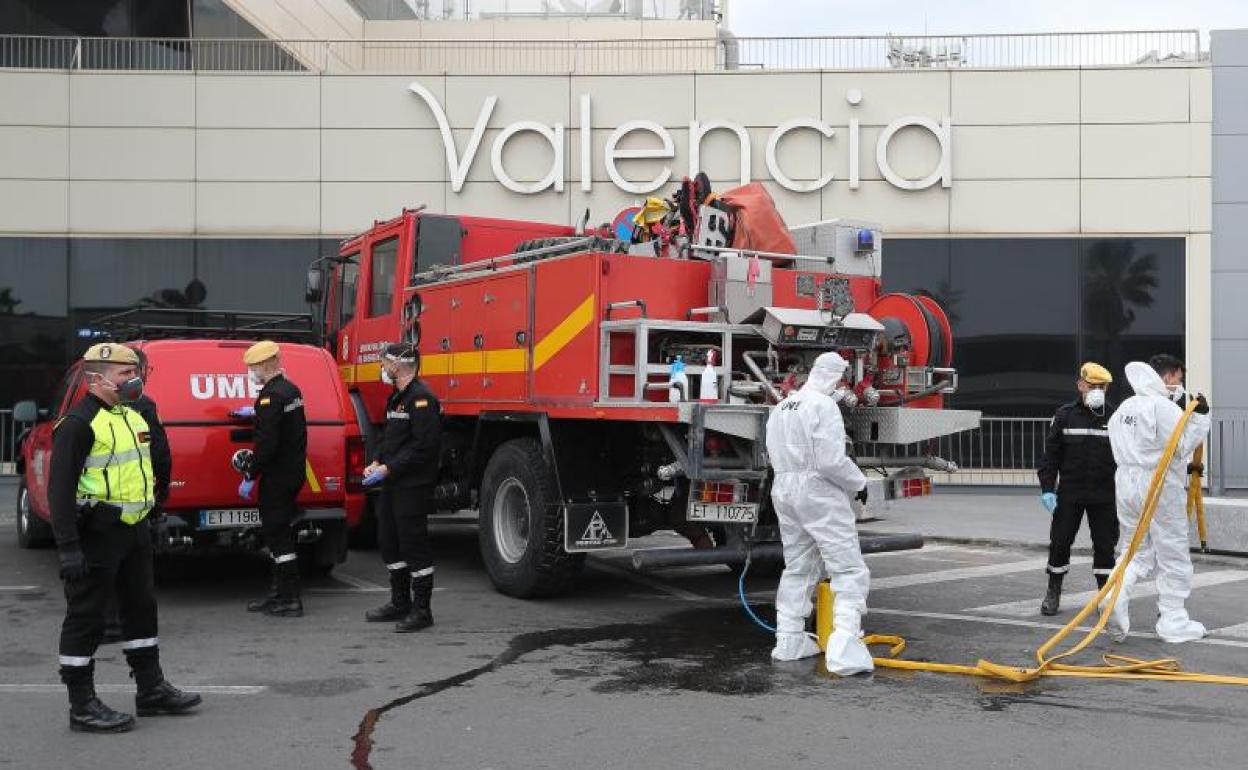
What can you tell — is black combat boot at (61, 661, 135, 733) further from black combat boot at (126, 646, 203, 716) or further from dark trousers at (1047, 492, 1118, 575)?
dark trousers at (1047, 492, 1118, 575)

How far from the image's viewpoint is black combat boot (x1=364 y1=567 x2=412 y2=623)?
8.18 m

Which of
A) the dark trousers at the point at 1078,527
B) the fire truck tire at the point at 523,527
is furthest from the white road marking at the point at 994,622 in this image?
the fire truck tire at the point at 523,527

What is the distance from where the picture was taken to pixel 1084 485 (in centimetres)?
873

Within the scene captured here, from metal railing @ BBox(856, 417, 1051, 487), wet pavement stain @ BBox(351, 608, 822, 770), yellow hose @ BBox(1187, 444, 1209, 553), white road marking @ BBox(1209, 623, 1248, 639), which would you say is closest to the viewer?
wet pavement stain @ BBox(351, 608, 822, 770)

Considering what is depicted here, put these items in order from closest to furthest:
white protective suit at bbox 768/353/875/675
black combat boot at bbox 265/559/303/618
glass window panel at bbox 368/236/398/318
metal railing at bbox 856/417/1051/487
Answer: white protective suit at bbox 768/353/875/675 → black combat boot at bbox 265/559/303/618 → glass window panel at bbox 368/236/398/318 → metal railing at bbox 856/417/1051/487

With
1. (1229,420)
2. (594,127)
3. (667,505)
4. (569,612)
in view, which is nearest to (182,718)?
(569,612)

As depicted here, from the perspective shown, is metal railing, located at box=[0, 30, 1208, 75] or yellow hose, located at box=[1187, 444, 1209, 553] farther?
metal railing, located at box=[0, 30, 1208, 75]

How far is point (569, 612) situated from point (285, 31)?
1809cm

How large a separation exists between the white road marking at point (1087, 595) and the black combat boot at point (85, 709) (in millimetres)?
5949

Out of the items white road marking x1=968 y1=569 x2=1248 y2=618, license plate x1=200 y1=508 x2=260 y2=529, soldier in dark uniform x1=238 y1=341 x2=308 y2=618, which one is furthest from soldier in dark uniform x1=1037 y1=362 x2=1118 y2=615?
license plate x1=200 y1=508 x2=260 y2=529

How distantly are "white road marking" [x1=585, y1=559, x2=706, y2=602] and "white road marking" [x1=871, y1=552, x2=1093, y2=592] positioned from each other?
1547 mm

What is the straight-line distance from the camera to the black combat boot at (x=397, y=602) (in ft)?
26.8

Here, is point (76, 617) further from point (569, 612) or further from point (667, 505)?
point (667, 505)

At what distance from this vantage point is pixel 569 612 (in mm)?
8672
